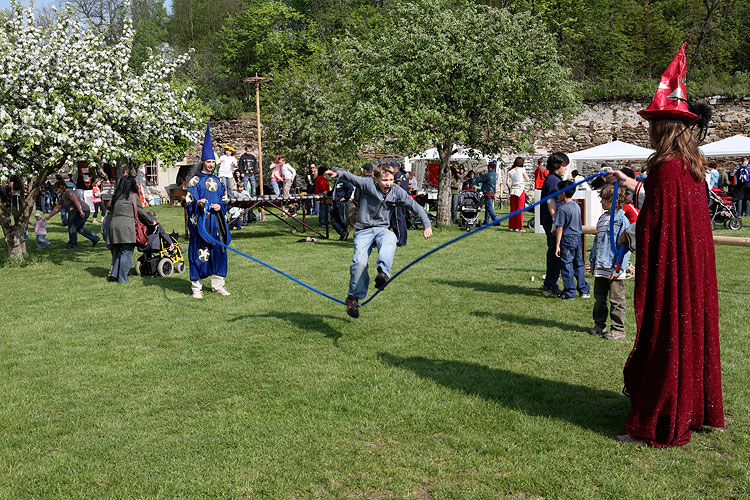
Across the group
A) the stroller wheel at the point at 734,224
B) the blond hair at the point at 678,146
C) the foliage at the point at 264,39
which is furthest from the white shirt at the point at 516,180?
the foliage at the point at 264,39

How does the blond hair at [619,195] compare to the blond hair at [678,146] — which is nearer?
the blond hair at [678,146]

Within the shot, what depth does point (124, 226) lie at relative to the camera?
1122 cm

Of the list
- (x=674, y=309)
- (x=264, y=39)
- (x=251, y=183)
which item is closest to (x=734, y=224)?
(x=251, y=183)

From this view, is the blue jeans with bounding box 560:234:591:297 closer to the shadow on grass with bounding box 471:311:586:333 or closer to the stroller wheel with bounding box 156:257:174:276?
the shadow on grass with bounding box 471:311:586:333

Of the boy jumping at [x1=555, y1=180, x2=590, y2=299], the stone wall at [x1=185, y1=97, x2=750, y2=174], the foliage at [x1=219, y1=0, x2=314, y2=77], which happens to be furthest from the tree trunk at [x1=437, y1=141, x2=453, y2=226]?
the foliage at [x1=219, y1=0, x2=314, y2=77]

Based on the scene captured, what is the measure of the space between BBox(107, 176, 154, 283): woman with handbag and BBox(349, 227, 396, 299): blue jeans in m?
5.39

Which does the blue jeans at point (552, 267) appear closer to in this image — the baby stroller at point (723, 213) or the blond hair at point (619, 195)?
the blond hair at point (619, 195)

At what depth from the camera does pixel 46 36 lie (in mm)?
13734

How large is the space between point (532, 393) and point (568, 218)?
13.8 ft

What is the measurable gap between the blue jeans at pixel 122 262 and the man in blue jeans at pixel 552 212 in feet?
22.7

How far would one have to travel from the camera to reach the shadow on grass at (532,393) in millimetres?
5062

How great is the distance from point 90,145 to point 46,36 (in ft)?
10.5

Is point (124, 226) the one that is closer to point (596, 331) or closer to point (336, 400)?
point (336, 400)

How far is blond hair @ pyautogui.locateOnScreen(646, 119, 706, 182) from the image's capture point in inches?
175
